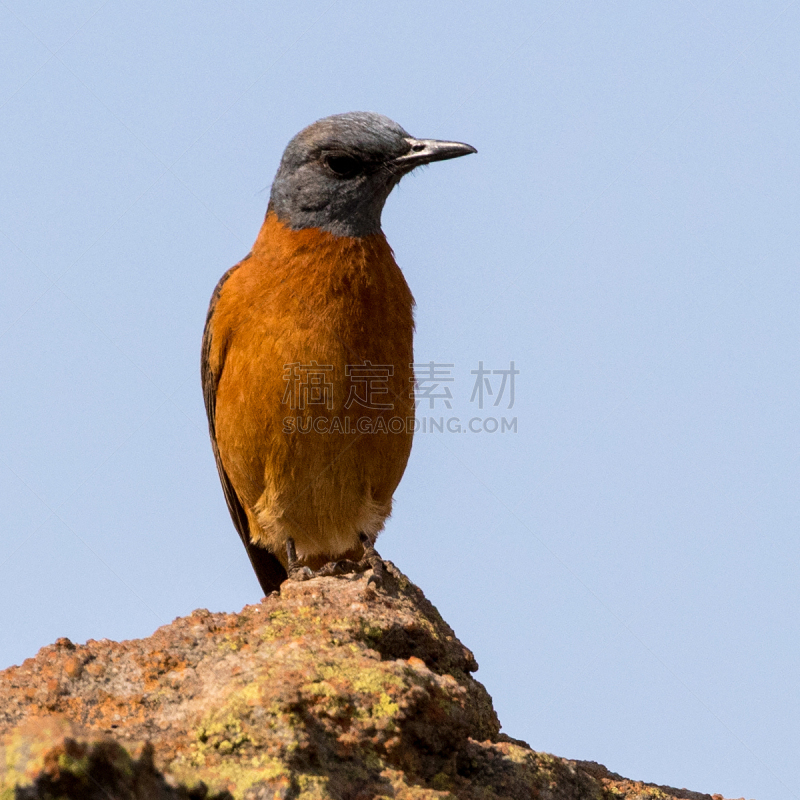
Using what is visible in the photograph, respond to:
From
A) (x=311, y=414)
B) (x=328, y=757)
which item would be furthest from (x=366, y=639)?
(x=311, y=414)

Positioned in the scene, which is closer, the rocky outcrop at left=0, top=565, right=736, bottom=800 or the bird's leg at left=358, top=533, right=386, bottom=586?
the rocky outcrop at left=0, top=565, right=736, bottom=800

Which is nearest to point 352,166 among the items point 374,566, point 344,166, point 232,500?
point 344,166

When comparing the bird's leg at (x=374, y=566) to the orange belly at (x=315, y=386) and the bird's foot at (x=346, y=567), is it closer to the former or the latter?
the bird's foot at (x=346, y=567)

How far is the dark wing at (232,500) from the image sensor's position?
6930 millimetres

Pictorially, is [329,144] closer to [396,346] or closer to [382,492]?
[396,346]

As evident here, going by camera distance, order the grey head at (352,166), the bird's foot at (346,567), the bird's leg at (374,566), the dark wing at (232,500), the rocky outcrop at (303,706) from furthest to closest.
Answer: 1. the dark wing at (232,500)
2. the grey head at (352,166)
3. the bird's foot at (346,567)
4. the bird's leg at (374,566)
5. the rocky outcrop at (303,706)

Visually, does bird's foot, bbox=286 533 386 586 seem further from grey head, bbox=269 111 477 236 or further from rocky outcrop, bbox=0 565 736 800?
grey head, bbox=269 111 477 236

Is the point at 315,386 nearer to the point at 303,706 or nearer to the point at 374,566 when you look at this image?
the point at 374,566

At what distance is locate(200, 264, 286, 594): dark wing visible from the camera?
693 cm

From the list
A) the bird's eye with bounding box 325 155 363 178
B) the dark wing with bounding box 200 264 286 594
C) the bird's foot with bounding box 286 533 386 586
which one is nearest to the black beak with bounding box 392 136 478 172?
the bird's eye with bounding box 325 155 363 178

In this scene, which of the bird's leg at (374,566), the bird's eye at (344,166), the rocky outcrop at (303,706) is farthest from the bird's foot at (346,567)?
the bird's eye at (344,166)

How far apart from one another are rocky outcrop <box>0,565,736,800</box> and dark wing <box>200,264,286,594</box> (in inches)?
108

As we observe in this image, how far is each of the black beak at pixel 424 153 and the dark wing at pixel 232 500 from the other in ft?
4.40

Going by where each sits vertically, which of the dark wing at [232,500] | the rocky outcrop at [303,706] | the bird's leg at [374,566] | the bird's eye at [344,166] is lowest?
the rocky outcrop at [303,706]
